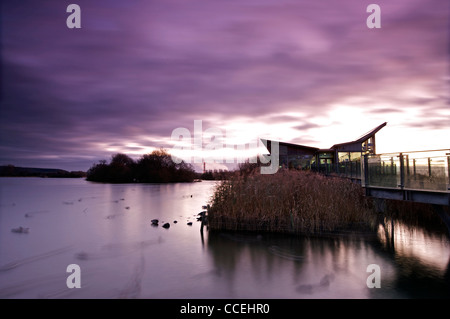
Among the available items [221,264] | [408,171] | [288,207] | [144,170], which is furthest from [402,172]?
[144,170]

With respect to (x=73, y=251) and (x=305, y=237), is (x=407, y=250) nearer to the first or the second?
(x=305, y=237)

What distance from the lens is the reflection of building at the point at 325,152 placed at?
1391 inches

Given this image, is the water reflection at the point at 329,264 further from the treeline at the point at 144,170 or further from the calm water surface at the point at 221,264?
the treeline at the point at 144,170

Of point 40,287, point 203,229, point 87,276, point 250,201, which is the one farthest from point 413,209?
point 40,287

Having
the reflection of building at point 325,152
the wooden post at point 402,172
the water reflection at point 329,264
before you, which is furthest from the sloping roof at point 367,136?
the wooden post at point 402,172

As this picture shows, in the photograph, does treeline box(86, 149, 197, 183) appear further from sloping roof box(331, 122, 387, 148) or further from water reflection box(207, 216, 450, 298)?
water reflection box(207, 216, 450, 298)

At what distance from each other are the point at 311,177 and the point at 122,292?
11465mm

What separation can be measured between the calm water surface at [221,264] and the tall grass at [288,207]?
935mm

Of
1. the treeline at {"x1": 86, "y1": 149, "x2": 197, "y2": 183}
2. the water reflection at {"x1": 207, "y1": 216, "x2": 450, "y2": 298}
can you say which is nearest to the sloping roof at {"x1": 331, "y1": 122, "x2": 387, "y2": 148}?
the water reflection at {"x1": 207, "y1": 216, "x2": 450, "y2": 298}

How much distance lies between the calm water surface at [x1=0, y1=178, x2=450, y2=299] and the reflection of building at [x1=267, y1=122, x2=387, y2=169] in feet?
64.2

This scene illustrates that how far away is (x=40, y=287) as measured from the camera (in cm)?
883

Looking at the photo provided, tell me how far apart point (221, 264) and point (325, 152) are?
3071 cm

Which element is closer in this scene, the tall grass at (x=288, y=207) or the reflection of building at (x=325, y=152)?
the tall grass at (x=288, y=207)
